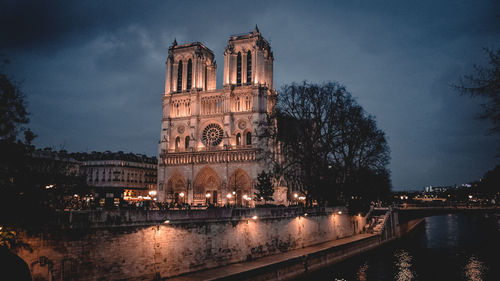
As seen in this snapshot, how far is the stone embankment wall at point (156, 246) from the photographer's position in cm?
1418

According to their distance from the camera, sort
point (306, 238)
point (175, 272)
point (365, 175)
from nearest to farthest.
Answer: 1. point (175, 272)
2. point (306, 238)
3. point (365, 175)

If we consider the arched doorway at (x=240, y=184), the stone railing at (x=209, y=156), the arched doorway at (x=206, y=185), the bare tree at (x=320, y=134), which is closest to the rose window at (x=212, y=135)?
the stone railing at (x=209, y=156)

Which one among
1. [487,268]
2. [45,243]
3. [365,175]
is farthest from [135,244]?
[365,175]

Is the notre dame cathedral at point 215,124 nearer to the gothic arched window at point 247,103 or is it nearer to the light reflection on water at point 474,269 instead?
the gothic arched window at point 247,103

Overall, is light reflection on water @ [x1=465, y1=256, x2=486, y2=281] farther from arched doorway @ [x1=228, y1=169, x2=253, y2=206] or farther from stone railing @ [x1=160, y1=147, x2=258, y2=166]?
arched doorway @ [x1=228, y1=169, x2=253, y2=206]

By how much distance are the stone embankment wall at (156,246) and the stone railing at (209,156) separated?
2561 centimetres

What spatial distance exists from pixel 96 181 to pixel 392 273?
5384 centimetres

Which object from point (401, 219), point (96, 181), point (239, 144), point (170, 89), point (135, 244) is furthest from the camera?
point (96, 181)

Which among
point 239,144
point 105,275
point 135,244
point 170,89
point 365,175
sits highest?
point 170,89

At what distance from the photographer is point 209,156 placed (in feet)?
181

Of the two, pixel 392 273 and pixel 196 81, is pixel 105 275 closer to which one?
pixel 392 273

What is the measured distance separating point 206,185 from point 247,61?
18766 mm

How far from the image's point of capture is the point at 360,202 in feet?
127

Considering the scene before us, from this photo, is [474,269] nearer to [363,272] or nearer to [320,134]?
[363,272]
